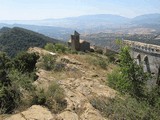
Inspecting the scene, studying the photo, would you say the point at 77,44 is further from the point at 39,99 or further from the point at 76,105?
the point at 39,99

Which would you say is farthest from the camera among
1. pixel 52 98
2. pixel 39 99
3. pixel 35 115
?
pixel 52 98

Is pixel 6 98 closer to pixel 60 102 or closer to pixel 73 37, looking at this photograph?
pixel 60 102

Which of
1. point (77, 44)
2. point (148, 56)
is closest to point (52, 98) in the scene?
point (148, 56)

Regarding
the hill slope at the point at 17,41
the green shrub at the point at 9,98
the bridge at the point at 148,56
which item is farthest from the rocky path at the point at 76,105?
the hill slope at the point at 17,41

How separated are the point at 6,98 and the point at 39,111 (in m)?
2.23

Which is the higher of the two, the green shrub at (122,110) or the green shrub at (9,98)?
the green shrub at (9,98)

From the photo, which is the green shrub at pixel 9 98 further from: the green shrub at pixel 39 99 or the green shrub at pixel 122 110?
the green shrub at pixel 122 110

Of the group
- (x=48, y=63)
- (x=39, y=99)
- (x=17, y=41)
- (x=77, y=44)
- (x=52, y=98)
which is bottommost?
(x=17, y=41)

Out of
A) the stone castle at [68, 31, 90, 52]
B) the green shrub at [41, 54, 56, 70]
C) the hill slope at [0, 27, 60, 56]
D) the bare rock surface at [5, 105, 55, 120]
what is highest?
the bare rock surface at [5, 105, 55, 120]

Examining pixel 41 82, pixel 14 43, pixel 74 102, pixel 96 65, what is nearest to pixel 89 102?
pixel 74 102

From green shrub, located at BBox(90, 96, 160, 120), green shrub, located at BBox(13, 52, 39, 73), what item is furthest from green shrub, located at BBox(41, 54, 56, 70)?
green shrub, located at BBox(90, 96, 160, 120)

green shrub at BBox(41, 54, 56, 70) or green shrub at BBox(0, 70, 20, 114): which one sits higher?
green shrub at BBox(0, 70, 20, 114)

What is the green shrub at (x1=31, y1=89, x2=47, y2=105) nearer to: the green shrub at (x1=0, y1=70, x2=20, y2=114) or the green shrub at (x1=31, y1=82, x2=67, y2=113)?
the green shrub at (x1=31, y1=82, x2=67, y2=113)

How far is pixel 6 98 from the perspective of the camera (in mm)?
13133
